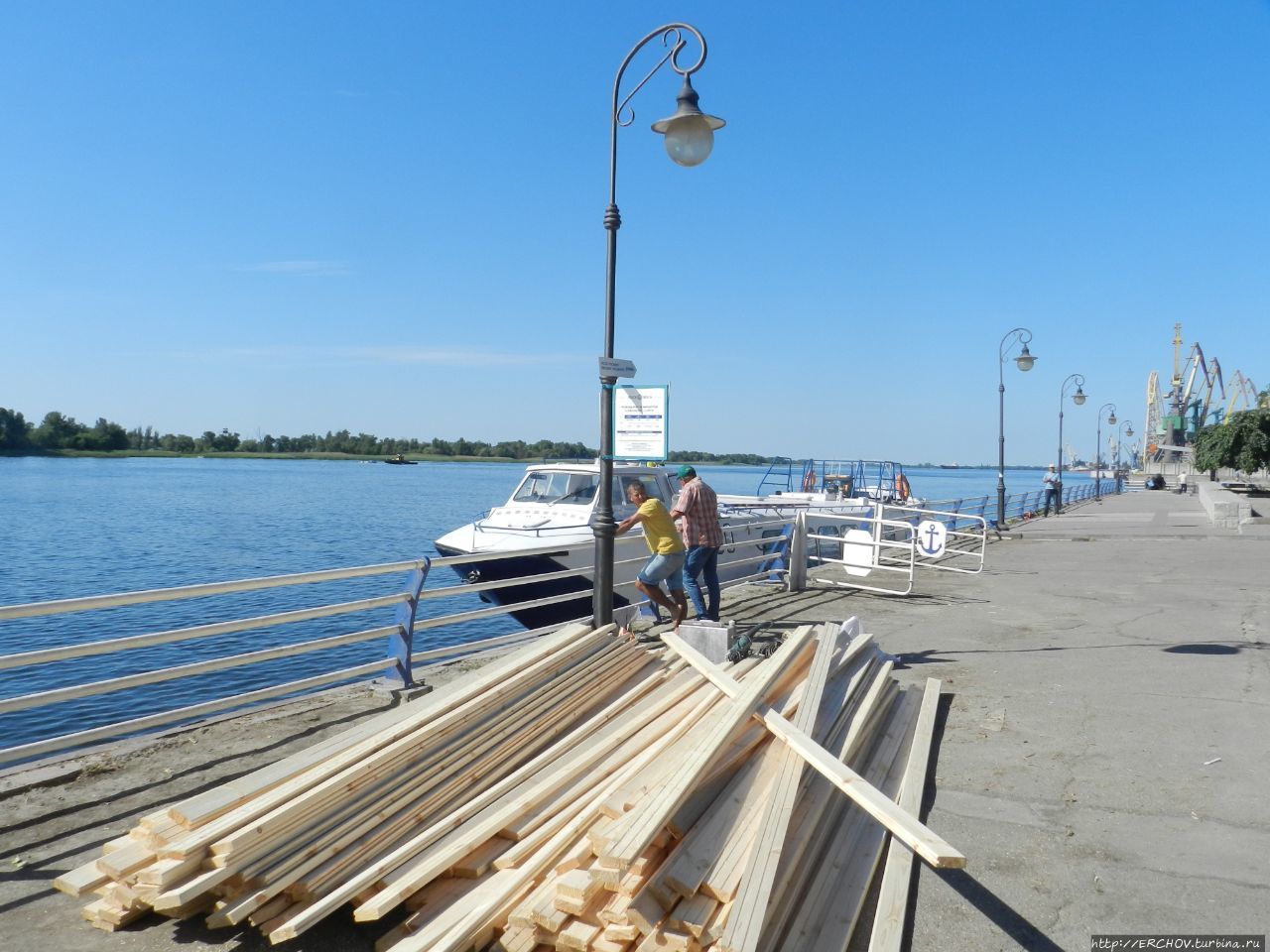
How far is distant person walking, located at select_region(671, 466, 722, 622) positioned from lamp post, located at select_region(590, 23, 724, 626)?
5.80 feet

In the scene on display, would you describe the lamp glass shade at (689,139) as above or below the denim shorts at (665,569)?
above

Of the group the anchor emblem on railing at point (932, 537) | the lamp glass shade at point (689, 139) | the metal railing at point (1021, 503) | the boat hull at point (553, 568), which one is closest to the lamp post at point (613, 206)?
the lamp glass shade at point (689, 139)

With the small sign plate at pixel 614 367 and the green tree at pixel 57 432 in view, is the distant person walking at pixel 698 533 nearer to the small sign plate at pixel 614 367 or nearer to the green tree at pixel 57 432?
the small sign plate at pixel 614 367

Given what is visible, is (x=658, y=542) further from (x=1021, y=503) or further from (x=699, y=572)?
(x=1021, y=503)

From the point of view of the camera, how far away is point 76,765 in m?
5.56

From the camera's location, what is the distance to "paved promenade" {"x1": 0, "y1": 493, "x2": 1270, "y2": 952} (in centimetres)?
400

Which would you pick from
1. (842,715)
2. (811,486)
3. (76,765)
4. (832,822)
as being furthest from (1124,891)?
(811,486)

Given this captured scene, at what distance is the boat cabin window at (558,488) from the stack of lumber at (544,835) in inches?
455

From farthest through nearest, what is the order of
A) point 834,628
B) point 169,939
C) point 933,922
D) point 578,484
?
point 578,484
point 834,628
point 933,922
point 169,939

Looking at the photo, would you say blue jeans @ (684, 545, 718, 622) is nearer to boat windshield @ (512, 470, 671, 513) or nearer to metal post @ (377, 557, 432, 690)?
metal post @ (377, 557, 432, 690)

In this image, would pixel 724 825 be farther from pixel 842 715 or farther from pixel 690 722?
pixel 842 715

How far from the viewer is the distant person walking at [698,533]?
9914mm

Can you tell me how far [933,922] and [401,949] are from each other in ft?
7.41

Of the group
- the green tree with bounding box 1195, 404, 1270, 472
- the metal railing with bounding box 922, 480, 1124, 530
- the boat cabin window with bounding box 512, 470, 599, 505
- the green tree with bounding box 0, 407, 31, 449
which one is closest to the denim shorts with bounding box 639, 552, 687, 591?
the boat cabin window with bounding box 512, 470, 599, 505
